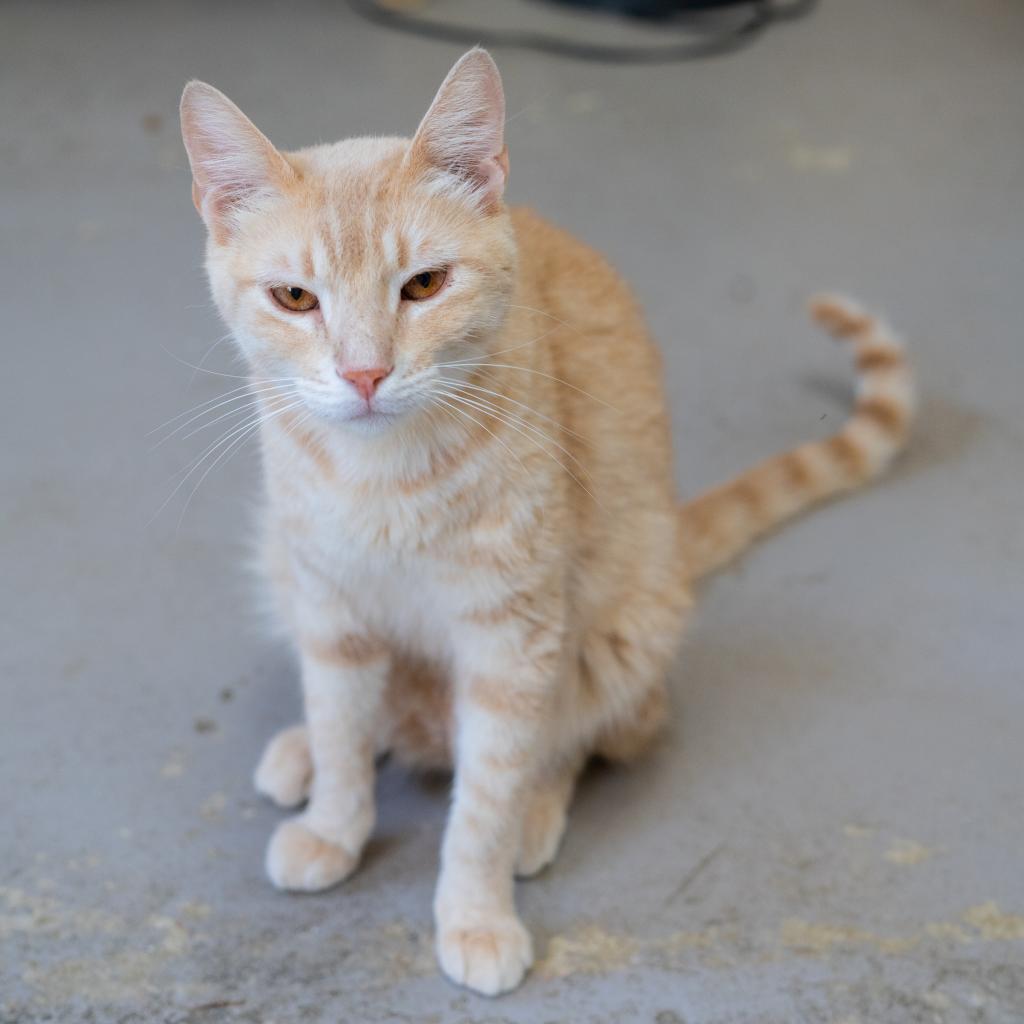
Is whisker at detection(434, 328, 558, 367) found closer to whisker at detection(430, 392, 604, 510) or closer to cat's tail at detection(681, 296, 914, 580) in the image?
whisker at detection(430, 392, 604, 510)

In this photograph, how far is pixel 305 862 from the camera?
179 centimetres

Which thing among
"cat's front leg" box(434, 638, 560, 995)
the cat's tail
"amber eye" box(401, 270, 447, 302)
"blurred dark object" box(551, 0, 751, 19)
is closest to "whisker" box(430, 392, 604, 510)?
"amber eye" box(401, 270, 447, 302)

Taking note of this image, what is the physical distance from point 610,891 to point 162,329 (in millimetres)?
1874

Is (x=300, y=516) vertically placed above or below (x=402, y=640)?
above

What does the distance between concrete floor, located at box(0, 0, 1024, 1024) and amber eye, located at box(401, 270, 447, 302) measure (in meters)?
0.88

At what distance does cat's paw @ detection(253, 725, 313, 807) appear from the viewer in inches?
76.6

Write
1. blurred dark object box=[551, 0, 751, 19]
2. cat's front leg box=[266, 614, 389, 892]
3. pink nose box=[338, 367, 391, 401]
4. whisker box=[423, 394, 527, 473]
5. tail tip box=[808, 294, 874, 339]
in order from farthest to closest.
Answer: blurred dark object box=[551, 0, 751, 19], tail tip box=[808, 294, 874, 339], cat's front leg box=[266, 614, 389, 892], whisker box=[423, 394, 527, 473], pink nose box=[338, 367, 391, 401]

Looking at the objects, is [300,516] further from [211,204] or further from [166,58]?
[166,58]

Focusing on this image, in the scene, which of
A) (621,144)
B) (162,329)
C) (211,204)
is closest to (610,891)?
(211,204)

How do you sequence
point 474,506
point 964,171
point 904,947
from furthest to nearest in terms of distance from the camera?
point 964,171 < point 904,947 < point 474,506

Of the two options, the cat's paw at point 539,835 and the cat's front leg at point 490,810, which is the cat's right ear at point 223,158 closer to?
the cat's front leg at point 490,810

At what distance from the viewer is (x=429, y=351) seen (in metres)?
1.44

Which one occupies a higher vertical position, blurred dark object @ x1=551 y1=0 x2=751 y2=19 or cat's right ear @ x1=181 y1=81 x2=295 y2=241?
cat's right ear @ x1=181 y1=81 x2=295 y2=241

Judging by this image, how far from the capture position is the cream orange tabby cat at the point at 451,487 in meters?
1.44
